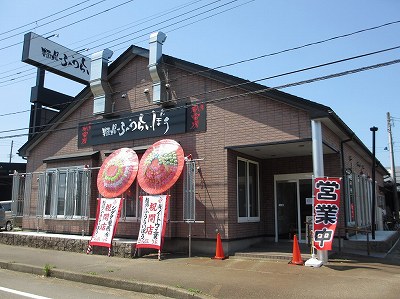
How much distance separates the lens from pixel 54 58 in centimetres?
2388

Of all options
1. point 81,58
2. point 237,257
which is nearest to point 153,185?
point 237,257

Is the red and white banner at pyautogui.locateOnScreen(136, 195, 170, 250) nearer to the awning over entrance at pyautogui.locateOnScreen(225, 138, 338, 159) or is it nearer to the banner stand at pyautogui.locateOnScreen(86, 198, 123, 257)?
the banner stand at pyautogui.locateOnScreen(86, 198, 123, 257)

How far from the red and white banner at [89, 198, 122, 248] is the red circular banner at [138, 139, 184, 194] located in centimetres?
134

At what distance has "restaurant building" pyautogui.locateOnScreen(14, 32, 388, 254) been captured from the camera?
12547 mm

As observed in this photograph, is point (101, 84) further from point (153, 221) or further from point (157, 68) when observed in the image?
point (153, 221)

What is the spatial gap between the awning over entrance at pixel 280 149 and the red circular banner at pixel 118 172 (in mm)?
3401

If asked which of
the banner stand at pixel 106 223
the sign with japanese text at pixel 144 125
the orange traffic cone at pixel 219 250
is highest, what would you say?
the sign with japanese text at pixel 144 125

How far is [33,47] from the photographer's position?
73.6 feet

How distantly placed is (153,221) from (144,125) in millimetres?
3977

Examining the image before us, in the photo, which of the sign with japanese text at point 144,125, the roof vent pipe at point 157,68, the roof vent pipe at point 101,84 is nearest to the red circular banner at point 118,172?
the sign with japanese text at point 144,125

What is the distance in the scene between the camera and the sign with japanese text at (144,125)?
13828 millimetres

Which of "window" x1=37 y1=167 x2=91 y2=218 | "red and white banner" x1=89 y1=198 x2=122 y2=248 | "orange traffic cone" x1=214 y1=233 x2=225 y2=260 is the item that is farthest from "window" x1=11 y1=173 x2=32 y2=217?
"orange traffic cone" x1=214 y1=233 x2=225 y2=260

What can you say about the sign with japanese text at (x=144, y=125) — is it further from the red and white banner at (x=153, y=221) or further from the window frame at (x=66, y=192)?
the red and white banner at (x=153, y=221)

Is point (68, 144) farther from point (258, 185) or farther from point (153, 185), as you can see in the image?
point (258, 185)
